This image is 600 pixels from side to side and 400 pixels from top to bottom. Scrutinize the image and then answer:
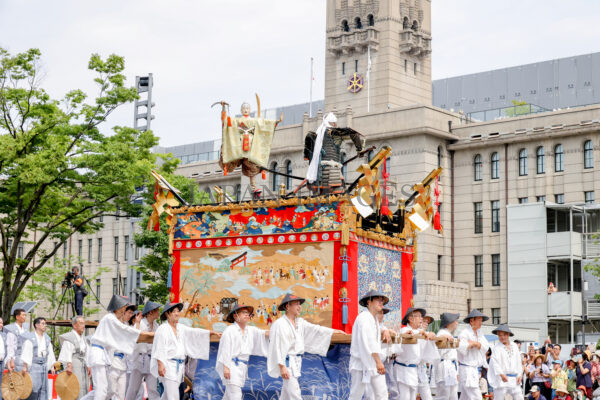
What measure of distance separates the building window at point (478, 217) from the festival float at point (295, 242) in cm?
3597

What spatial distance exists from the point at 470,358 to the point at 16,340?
8081 mm

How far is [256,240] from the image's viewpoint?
20.0 metres

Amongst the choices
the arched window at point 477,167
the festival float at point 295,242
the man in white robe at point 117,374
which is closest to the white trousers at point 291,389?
the festival float at point 295,242

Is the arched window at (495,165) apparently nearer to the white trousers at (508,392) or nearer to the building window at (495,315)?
the building window at (495,315)

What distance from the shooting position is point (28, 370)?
18.5m

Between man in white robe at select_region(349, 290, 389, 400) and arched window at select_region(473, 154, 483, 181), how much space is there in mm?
43366

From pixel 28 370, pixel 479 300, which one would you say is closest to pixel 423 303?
pixel 479 300

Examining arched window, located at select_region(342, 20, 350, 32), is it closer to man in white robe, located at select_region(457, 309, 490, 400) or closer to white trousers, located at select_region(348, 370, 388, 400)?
man in white robe, located at select_region(457, 309, 490, 400)

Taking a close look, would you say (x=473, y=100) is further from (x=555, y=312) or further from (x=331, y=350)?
(x=331, y=350)

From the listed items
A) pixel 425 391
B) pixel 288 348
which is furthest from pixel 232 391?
pixel 425 391

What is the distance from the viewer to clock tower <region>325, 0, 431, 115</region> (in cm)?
6794

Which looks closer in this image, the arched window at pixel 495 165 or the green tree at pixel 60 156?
the green tree at pixel 60 156

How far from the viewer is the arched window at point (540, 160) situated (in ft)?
179

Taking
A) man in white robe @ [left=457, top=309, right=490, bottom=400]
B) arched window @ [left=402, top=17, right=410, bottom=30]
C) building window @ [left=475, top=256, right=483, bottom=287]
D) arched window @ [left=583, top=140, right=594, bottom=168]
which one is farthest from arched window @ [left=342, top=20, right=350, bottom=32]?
man in white robe @ [left=457, top=309, right=490, bottom=400]
